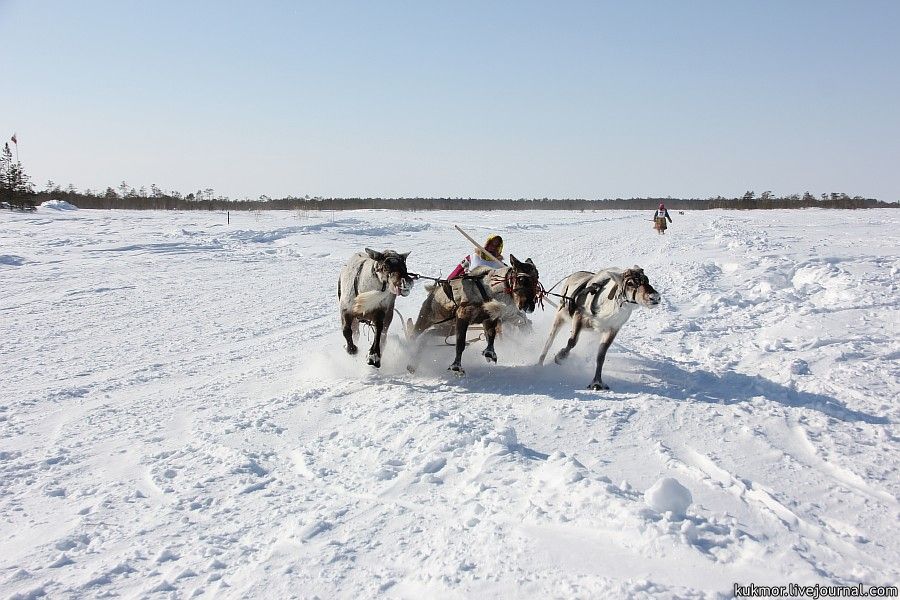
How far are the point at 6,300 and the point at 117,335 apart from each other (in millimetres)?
4713

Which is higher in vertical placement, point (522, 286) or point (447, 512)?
point (522, 286)

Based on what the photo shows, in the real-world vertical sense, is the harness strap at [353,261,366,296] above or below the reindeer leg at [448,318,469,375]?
above

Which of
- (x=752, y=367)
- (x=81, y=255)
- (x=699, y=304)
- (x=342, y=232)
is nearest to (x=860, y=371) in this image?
(x=752, y=367)

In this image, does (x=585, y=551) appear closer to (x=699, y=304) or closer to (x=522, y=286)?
(x=522, y=286)

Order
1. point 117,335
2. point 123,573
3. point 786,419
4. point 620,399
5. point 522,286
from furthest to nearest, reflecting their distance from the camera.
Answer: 1. point 117,335
2. point 522,286
3. point 620,399
4. point 786,419
5. point 123,573

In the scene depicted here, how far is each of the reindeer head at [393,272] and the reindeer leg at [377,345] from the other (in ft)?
1.42

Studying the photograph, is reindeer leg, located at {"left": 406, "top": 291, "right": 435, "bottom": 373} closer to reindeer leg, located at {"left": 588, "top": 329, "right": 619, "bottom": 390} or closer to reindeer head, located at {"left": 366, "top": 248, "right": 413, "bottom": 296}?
reindeer head, located at {"left": 366, "top": 248, "right": 413, "bottom": 296}

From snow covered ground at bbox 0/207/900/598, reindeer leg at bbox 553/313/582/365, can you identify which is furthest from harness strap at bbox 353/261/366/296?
reindeer leg at bbox 553/313/582/365

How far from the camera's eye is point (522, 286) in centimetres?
718

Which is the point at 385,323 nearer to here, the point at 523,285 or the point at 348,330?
the point at 348,330

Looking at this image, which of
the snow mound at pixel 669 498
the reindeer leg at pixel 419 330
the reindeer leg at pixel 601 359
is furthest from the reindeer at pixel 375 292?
the snow mound at pixel 669 498

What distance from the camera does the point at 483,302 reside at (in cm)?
769

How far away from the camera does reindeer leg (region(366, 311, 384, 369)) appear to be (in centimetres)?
744

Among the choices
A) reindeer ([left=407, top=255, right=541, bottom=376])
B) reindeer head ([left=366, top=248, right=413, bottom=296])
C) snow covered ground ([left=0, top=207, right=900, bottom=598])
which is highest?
reindeer head ([left=366, top=248, right=413, bottom=296])
